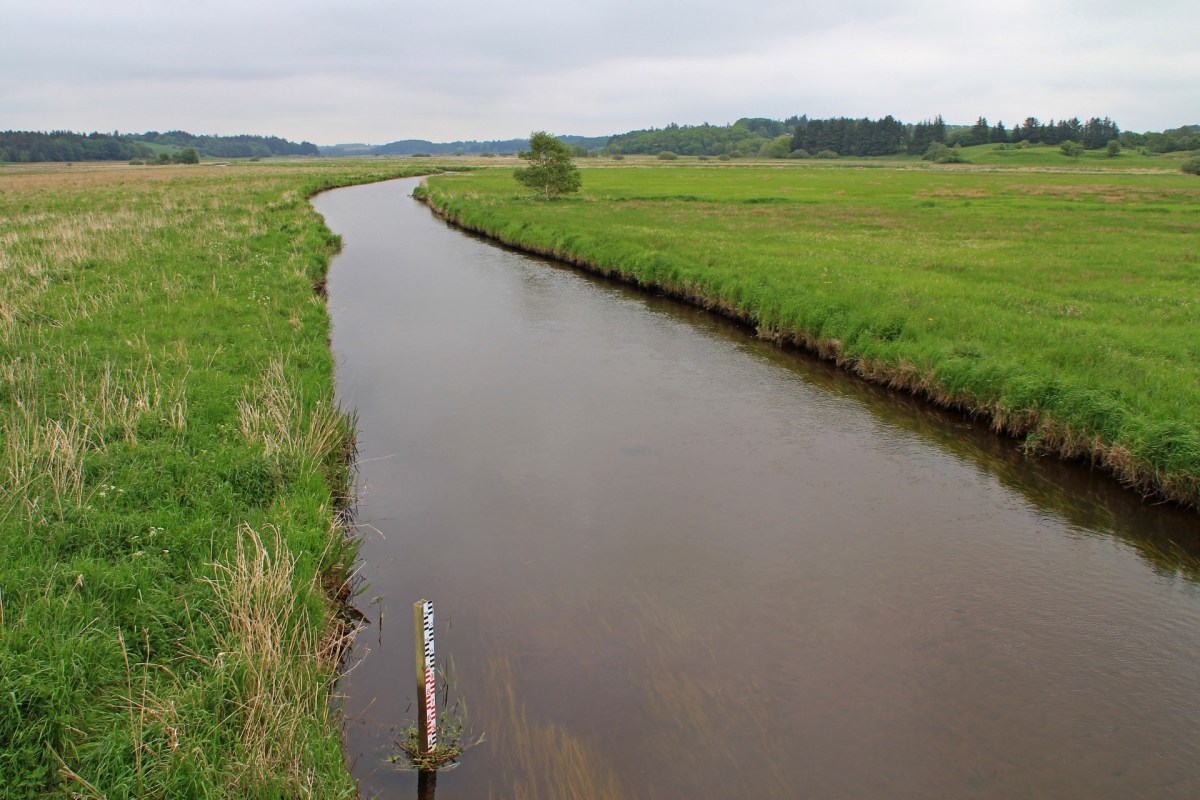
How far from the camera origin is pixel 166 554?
267 inches

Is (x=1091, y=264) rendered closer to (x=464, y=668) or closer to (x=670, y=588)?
(x=670, y=588)

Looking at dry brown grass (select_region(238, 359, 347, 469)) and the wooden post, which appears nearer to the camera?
the wooden post

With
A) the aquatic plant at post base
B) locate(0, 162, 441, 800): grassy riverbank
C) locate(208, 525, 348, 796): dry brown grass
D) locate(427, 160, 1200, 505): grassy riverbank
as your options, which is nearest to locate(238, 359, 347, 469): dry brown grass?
locate(0, 162, 441, 800): grassy riverbank

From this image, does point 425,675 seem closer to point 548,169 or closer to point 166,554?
point 166,554

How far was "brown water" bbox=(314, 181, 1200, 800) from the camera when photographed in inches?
251

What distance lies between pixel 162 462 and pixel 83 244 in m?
20.4

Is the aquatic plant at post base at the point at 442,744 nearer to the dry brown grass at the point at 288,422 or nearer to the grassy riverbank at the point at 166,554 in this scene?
the grassy riverbank at the point at 166,554

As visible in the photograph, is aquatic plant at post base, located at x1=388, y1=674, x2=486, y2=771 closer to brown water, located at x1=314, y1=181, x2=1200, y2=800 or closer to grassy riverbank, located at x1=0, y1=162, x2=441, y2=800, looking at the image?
brown water, located at x1=314, y1=181, x2=1200, y2=800

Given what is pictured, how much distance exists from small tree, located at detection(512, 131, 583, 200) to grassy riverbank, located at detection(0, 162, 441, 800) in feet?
129

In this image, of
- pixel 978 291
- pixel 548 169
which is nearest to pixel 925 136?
pixel 548 169

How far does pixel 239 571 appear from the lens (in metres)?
6.52

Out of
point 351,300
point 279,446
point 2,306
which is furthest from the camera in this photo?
point 351,300

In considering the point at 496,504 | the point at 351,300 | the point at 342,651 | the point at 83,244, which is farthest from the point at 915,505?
the point at 83,244

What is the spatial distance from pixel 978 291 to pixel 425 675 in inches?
754
